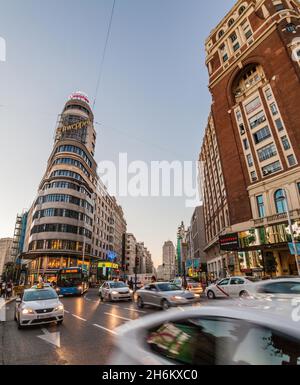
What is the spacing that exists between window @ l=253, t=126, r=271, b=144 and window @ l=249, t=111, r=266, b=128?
128cm

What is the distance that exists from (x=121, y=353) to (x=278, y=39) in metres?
43.9

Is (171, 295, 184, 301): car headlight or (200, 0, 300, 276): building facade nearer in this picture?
(171, 295, 184, 301): car headlight

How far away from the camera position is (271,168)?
30.3 meters

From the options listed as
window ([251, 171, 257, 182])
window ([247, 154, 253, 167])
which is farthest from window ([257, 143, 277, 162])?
window ([251, 171, 257, 182])

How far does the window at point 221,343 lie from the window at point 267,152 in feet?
107

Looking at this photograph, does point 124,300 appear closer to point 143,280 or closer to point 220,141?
point 143,280

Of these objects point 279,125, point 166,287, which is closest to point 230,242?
point 279,125

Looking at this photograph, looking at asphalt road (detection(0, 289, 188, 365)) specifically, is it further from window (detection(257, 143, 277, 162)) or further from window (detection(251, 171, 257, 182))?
window (detection(257, 143, 277, 162))

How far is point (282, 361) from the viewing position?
5.86ft

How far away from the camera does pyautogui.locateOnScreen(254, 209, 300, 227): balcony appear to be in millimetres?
25870

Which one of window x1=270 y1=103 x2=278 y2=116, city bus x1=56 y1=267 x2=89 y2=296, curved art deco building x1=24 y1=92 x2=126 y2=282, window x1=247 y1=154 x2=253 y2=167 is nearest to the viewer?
city bus x1=56 y1=267 x2=89 y2=296

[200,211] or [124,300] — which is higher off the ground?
[200,211]

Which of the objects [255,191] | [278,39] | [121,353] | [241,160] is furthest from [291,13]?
[121,353]

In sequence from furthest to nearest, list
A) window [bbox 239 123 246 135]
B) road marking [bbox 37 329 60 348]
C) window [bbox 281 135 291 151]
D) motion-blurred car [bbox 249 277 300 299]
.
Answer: window [bbox 239 123 246 135] → window [bbox 281 135 291 151] → motion-blurred car [bbox 249 277 300 299] → road marking [bbox 37 329 60 348]
